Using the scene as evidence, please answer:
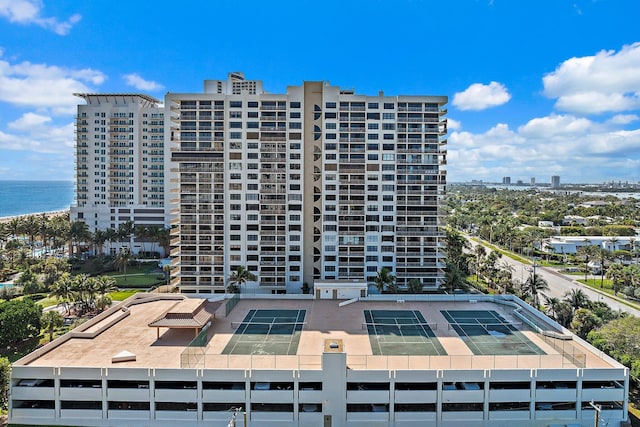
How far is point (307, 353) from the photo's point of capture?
42031mm

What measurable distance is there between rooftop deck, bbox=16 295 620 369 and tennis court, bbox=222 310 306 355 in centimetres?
81

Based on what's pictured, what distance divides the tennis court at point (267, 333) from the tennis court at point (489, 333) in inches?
698

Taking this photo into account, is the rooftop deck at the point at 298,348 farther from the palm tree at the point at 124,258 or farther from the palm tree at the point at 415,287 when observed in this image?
the palm tree at the point at 124,258

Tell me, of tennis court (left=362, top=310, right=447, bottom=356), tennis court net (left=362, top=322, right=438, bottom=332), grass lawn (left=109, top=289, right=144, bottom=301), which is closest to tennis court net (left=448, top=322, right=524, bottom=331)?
tennis court net (left=362, top=322, right=438, bottom=332)

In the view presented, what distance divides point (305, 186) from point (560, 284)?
5968cm

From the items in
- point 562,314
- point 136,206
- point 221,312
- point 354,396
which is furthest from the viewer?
point 136,206

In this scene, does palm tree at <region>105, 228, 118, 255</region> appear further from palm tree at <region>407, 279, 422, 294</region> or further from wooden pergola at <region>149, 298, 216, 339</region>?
palm tree at <region>407, 279, 422, 294</region>

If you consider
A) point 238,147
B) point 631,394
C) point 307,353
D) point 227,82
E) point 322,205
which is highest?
point 227,82

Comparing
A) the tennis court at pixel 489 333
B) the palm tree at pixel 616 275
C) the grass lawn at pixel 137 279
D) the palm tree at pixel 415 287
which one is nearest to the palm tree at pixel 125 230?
the grass lawn at pixel 137 279

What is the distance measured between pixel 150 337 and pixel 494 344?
1400 inches

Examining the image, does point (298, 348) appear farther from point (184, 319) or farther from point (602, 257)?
point (602, 257)

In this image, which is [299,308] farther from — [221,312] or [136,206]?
[136,206]

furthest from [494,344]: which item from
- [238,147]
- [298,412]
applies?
[238,147]

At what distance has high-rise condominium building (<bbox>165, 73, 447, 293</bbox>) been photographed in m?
74.3
